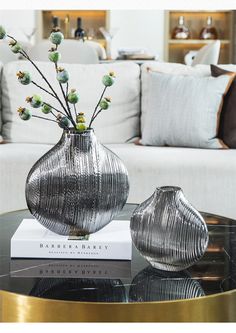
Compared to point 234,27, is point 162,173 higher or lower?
lower

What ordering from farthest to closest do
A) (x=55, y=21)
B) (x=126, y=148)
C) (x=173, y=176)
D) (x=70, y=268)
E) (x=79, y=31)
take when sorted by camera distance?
(x=79, y=31) < (x=55, y=21) < (x=126, y=148) < (x=173, y=176) < (x=70, y=268)

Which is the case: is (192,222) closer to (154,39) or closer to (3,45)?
(3,45)

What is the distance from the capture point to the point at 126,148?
10.3 ft

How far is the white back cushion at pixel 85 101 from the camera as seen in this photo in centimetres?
336

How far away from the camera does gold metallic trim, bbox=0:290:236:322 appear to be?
1312mm

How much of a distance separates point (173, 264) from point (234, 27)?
20.5 ft

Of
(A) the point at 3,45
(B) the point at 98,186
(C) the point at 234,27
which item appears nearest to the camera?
(B) the point at 98,186

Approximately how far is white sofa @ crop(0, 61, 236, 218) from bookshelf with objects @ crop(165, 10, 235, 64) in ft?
13.2

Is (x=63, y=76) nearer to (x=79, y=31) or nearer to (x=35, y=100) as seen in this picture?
(x=35, y=100)

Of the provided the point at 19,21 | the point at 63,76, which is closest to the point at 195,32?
the point at 19,21

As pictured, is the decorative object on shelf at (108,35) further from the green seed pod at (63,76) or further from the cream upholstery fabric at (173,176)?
the green seed pod at (63,76)

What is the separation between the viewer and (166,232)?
57.7 inches

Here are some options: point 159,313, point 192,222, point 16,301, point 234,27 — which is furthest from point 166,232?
point 234,27

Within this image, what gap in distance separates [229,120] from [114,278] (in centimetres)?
186
